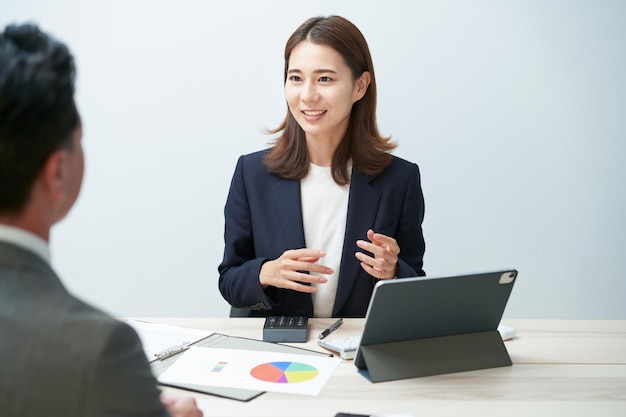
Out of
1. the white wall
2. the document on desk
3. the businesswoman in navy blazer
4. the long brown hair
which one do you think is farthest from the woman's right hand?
the white wall

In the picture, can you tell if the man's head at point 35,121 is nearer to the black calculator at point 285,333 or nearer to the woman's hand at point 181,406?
the woman's hand at point 181,406

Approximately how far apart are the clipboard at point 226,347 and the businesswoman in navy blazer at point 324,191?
1.12ft

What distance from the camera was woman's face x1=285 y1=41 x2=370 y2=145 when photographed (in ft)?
6.95

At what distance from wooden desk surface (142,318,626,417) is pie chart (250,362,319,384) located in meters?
0.06

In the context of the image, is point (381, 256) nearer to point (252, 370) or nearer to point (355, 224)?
point (355, 224)

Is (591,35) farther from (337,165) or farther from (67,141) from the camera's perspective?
(67,141)

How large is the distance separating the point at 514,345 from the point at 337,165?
35.2 inches

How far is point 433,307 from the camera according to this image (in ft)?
4.76

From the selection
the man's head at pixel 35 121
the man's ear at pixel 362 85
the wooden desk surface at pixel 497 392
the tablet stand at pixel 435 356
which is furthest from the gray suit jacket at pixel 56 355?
the man's ear at pixel 362 85

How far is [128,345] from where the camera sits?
80 centimetres

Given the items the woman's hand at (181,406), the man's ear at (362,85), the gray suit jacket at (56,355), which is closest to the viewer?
the gray suit jacket at (56,355)

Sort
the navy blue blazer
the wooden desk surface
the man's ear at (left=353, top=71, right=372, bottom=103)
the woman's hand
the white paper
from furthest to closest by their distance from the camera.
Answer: the man's ear at (left=353, top=71, right=372, bottom=103), the navy blue blazer, the white paper, the wooden desk surface, the woman's hand

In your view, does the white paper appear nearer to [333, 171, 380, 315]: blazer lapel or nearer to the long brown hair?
[333, 171, 380, 315]: blazer lapel

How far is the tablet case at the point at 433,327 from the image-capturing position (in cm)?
140
